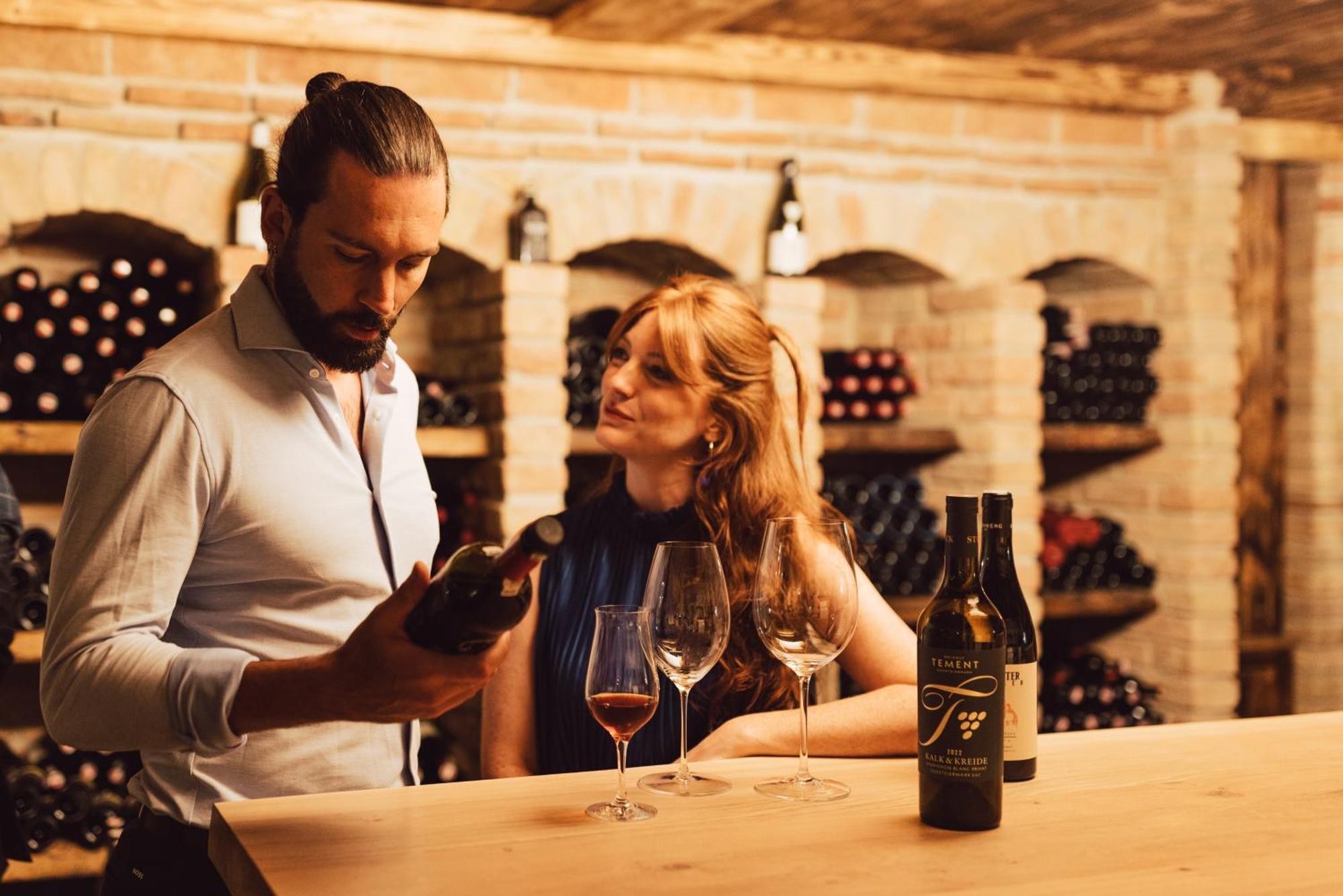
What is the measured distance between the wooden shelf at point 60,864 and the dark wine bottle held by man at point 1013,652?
8.99 feet

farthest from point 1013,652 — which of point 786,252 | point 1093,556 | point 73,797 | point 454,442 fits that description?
point 1093,556

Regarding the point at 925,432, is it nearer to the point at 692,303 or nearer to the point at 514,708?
the point at 692,303

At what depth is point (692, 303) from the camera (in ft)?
7.67

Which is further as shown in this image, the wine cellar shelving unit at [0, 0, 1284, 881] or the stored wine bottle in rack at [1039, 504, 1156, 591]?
the stored wine bottle in rack at [1039, 504, 1156, 591]

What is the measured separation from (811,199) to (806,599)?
299 cm

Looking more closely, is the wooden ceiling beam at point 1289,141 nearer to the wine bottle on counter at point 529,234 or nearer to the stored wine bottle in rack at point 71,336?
the wine bottle on counter at point 529,234

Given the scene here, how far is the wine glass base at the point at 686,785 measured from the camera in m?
1.49

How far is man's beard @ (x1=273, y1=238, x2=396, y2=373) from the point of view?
69.0 inches

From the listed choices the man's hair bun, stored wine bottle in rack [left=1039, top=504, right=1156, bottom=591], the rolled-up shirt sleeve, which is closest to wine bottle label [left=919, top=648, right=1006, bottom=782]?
the rolled-up shirt sleeve

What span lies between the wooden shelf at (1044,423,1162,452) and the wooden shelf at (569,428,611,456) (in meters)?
1.60

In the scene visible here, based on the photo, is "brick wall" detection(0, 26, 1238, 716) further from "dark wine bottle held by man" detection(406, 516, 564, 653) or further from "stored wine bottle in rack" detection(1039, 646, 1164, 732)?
"dark wine bottle held by man" detection(406, 516, 564, 653)

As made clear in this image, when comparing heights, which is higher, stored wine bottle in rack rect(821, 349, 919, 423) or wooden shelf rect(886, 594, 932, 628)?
stored wine bottle in rack rect(821, 349, 919, 423)

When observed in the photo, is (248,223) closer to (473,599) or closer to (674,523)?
(674,523)

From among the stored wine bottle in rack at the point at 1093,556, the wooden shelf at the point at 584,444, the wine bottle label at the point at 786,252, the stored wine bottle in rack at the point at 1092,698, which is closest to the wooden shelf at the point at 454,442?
the wooden shelf at the point at 584,444
